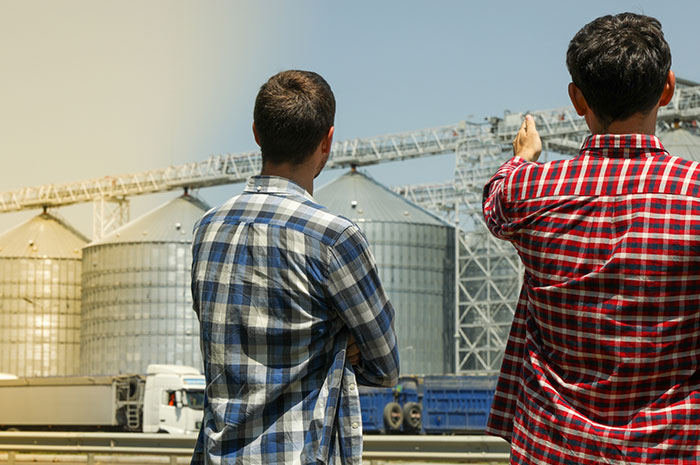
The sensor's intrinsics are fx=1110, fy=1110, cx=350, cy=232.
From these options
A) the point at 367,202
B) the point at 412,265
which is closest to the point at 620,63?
the point at 412,265

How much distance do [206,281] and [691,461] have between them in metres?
1.44

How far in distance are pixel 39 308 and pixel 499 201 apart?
7417 cm

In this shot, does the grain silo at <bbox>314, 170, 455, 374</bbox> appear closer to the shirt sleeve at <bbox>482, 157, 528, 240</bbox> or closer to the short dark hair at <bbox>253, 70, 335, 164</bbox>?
the short dark hair at <bbox>253, 70, 335, 164</bbox>

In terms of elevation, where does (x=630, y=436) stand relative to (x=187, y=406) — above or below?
above

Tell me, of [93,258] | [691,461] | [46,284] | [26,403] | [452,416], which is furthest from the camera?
[46,284]

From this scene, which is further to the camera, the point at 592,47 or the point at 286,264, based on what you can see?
the point at 286,264

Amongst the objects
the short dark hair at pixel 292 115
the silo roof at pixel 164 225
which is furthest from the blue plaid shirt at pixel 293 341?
the silo roof at pixel 164 225

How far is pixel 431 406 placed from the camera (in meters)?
39.7

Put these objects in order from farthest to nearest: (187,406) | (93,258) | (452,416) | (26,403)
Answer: (93,258) < (26,403) < (452,416) < (187,406)

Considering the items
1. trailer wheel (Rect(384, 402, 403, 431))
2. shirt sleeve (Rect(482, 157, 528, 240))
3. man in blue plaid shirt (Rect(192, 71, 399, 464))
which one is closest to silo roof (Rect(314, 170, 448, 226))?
trailer wheel (Rect(384, 402, 403, 431))

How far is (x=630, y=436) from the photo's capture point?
2.51 metres

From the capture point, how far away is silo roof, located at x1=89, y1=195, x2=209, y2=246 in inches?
2645

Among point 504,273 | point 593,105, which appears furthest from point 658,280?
point 504,273

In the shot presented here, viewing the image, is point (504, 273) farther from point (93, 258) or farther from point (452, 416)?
point (93, 258)
